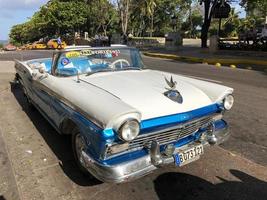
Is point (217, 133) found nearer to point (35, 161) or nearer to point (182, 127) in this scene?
point (182, 127)

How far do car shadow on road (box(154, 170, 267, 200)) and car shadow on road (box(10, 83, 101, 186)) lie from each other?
789 mm

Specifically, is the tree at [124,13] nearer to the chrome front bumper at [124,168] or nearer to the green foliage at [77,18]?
the green foliage at [77,18]

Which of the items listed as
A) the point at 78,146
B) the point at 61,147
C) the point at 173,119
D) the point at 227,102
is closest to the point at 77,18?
the point at 61,147

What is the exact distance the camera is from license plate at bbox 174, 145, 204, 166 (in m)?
3.50

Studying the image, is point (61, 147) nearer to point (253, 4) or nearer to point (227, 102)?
point (227, 102)

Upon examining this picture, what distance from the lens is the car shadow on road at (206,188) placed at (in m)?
3.59

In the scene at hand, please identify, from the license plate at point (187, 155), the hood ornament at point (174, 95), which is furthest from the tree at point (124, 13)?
the license plate at point (187, 155)

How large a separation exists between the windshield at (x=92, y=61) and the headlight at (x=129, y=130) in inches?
68.6

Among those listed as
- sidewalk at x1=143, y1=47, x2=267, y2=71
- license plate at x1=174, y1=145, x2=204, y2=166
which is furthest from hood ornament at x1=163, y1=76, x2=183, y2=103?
sidewalk at x1=143, y1=47, x2=267, y2=71

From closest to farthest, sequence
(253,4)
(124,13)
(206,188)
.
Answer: (206,188), (253,4), (124,13)

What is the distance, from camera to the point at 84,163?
3520mm

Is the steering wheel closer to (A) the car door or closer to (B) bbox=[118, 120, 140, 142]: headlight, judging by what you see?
(A) the car door

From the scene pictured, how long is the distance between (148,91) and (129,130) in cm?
85

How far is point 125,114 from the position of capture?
321cm
